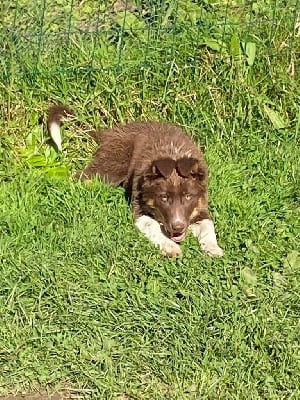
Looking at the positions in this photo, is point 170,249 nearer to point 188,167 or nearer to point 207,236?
point 207,236

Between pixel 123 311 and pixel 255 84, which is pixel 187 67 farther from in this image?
pixel 123 311

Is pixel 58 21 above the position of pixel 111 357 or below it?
above

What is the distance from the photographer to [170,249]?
5.39 metres

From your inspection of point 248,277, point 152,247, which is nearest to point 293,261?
point 248,277

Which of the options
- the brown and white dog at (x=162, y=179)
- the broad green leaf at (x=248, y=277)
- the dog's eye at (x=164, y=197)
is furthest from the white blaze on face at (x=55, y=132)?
the broad green leaf at (x=248, y=277)

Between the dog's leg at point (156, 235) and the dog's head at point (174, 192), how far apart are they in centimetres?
5

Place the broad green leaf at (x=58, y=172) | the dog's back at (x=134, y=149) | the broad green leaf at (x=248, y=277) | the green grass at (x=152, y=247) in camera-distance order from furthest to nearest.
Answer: the broad green leaf at (x=58, y=172), the dog's back at (x=134, y=149), the broad green leaf at (x=248, y=277), the green grass at (x=152, y=247)

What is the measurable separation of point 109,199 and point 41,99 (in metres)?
1.11

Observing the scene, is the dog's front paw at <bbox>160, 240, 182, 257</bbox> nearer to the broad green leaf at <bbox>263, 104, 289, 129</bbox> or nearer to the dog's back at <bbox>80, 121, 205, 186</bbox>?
the dog's back at <bbox>80, 121, 205, 186</bbox>

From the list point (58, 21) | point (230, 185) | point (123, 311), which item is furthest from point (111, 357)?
point (58, 21)

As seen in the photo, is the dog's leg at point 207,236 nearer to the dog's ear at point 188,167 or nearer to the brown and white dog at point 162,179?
the brown and white dog at point 162,179

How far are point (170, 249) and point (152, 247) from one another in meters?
0.11

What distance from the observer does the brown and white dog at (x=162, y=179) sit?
18.2ft

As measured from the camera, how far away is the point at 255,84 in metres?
6.68
